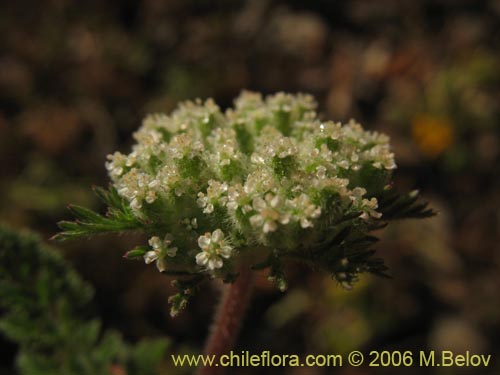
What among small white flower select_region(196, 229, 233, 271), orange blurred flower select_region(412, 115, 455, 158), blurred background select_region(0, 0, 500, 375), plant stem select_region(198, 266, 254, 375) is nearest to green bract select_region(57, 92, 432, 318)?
small white flower select_region(196, 229, 233, 271)

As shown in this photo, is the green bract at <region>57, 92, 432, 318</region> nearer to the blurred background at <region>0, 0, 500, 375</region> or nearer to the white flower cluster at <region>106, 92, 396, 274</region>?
the white flower cluster at <region>106, 92, 396, 274</region>

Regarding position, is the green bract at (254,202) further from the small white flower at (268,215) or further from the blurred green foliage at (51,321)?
the blurred green foliage at (51,321)

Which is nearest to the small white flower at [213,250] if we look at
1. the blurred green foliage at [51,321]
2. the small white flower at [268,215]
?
the small white flower at [268,215]

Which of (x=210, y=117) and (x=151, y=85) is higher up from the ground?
(x=151, y=85)

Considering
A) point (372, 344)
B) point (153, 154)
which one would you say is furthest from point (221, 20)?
point (153, 154)

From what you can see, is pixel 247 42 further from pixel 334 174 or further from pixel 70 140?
pixel 334 174

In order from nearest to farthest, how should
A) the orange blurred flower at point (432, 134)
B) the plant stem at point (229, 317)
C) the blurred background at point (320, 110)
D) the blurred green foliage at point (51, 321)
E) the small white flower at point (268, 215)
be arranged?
1. the small white flower at point (268, 215)
2. the plant stem at point (229, 317)
3. the blurred green foliage at point (51, 321)
4. the blurred background at point (320, 110)
5. the orange blurred flower at point (432, 134)
